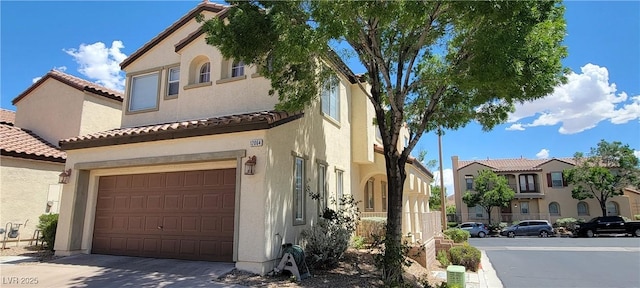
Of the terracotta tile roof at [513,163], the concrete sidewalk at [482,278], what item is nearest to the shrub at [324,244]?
the concrete sidewalk at [482,278]

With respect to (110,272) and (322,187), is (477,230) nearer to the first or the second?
(322,187)

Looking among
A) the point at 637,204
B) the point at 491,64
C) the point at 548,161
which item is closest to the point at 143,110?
the point at 491,64

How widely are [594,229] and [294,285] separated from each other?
118ft

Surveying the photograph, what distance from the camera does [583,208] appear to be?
4609cm

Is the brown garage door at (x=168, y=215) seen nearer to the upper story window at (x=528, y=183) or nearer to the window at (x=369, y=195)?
the window at (x=369, y=195)

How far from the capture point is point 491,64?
313 inches

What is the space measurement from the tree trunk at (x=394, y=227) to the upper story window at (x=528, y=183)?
45579 mm

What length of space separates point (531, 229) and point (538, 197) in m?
13.0

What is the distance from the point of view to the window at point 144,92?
1353cm

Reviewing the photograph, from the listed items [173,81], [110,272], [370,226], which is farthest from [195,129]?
[370,226]

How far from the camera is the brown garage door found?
1009 centimetres

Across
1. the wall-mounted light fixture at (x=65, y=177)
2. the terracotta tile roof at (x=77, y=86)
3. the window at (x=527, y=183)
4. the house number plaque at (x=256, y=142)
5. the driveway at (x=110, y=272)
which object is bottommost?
the driveway at (x=110, y=272)

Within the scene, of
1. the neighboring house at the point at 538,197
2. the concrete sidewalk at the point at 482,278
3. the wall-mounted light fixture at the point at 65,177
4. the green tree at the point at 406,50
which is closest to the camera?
the green tree at the point at 406,50

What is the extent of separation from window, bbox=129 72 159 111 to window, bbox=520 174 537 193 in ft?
157
